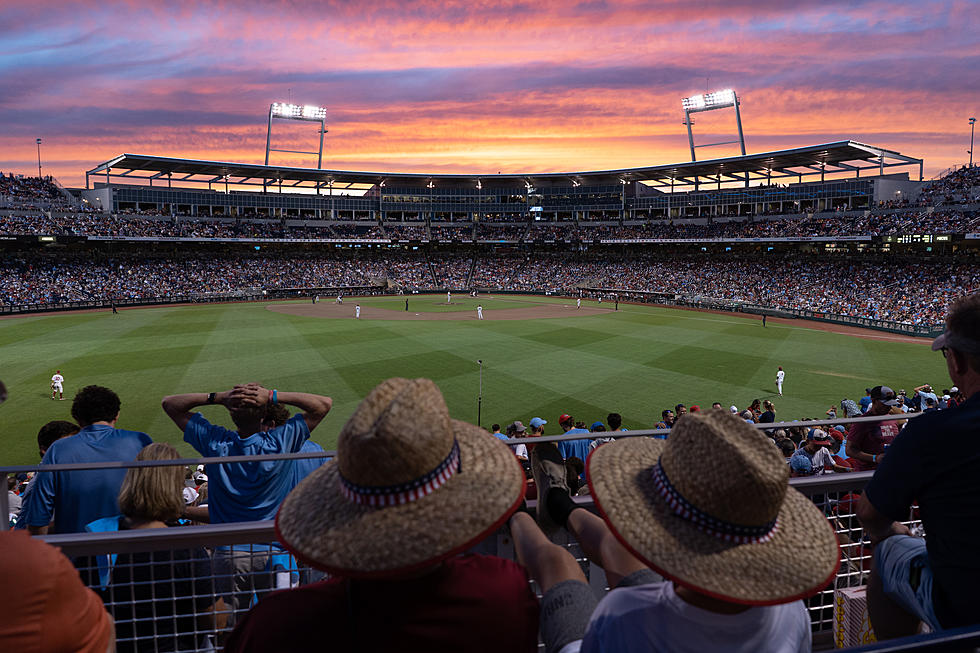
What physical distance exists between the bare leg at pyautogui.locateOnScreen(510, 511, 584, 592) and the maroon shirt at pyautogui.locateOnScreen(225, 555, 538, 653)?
25 cm

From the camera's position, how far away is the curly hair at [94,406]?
540 cm

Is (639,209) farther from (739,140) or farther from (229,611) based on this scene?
(229,611)

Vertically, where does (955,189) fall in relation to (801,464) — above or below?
above

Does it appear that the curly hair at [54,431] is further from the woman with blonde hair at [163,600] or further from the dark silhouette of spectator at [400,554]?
the dark silhouette of spectator at [400,554]

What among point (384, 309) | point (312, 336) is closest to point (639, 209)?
point (384, 309)

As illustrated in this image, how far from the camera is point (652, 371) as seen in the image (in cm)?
2488

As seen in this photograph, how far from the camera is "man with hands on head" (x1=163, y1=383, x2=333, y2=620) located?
4.86 meters

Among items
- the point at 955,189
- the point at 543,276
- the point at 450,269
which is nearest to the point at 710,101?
the point at 955,189

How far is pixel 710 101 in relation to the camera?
75062 millimetres

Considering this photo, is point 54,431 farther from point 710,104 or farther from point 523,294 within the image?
point 710,104

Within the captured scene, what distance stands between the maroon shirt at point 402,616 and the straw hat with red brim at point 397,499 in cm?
14

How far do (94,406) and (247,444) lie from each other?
1.64 m

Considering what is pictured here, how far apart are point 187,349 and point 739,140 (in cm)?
7140

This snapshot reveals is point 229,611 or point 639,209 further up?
point 639,209
